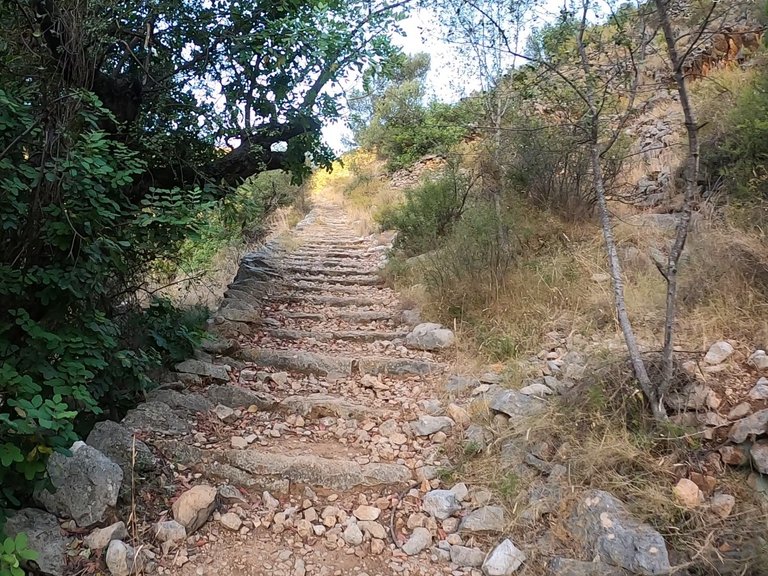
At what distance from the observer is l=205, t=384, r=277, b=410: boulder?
375 cm

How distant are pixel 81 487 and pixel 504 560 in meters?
1.98

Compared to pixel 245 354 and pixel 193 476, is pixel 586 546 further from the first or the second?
pixel 245 354

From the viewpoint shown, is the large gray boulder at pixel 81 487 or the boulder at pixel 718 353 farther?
the boulder at pixel 718 353

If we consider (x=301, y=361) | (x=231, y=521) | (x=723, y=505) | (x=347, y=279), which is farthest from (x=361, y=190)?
(x=723, y=505)

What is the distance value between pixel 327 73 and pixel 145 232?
2.33 m

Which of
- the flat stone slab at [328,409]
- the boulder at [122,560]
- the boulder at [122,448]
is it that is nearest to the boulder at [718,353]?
the flat stone slab at [328,409]

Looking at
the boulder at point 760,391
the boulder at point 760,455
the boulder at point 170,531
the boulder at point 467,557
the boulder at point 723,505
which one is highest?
the boulder at point 760,391

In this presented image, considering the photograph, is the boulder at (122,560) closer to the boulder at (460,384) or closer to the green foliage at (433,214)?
the boulder at (460,384)

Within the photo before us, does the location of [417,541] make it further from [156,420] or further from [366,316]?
[366,316]

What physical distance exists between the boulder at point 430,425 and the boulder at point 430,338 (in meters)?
1.19

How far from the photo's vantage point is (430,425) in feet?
11.1

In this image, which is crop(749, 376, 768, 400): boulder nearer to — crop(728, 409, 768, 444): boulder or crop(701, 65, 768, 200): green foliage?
crop(728, 409, 768, 444): boulder

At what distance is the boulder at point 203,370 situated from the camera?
400cm

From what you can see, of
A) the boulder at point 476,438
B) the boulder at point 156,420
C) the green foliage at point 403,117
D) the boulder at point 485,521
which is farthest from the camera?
the green foliage at point 403,117
